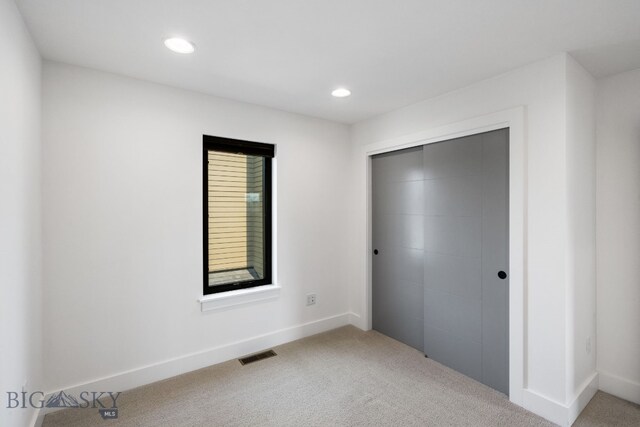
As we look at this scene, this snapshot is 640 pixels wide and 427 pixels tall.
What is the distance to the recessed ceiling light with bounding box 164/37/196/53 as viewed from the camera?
6.16 feet

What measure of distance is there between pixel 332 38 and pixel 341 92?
2.81 feet

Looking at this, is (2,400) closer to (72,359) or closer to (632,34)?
(72,359)

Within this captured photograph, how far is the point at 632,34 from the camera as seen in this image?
1795mm

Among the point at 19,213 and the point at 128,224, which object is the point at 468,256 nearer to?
the point at 128,224

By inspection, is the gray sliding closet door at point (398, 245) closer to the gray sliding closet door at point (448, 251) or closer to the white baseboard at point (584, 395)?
the gray sliding closet door at point (448, 251)

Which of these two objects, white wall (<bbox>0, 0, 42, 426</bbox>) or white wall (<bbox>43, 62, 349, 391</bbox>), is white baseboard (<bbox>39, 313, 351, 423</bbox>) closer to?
white wall (<bbox>43, 62, 349, 391</bbox>)

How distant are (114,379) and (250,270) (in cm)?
137

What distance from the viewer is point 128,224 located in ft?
7.92

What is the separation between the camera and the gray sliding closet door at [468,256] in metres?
2.38

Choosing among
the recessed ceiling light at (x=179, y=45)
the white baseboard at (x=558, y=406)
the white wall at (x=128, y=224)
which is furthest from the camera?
the white wall at (x=128, y=224)

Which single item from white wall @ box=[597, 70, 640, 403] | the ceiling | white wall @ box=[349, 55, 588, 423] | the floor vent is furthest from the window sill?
white wall @ box=[597, 70, 640, 403]

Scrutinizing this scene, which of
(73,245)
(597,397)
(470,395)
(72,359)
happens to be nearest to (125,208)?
(73,245)

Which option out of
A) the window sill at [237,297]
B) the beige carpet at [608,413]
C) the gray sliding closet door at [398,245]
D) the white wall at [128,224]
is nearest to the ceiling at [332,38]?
the white wall at [128,224]

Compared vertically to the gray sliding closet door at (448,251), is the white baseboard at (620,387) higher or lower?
lower
